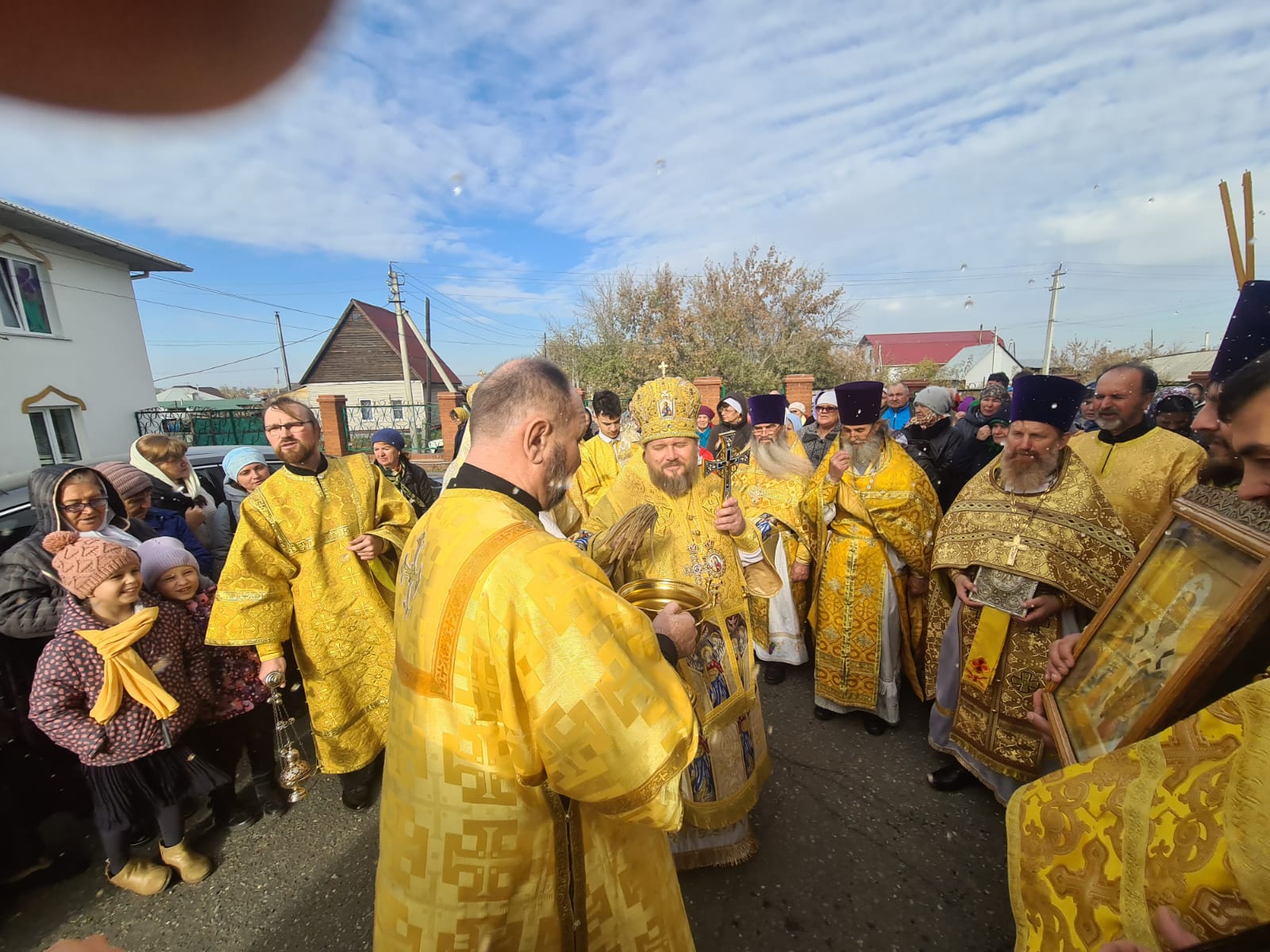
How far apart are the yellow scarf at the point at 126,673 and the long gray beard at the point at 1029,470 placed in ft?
14.6

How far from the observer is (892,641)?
3732 mm

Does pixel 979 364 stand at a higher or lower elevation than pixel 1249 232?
lower

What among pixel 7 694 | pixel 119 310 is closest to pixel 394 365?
pixel 119 310

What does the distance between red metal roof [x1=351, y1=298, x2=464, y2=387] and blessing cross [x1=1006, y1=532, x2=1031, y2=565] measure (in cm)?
3003

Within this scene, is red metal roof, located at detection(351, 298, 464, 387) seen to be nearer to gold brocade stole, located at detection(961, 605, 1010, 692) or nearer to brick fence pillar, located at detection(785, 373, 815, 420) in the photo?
brick fence pillar, located at detection(785, 373, 815, 420)

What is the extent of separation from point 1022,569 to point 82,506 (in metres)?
5.02

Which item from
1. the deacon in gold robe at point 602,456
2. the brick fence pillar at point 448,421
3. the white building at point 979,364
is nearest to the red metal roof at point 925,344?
the white building at point 979,364

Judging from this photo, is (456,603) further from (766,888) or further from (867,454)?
(867,454)

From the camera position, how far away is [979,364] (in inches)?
2170

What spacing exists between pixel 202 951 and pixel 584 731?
Result: 281 cm

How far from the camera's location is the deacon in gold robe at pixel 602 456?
231 inches

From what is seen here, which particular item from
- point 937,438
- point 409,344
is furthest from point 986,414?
point 409,344

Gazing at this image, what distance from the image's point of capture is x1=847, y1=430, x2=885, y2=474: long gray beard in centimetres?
383

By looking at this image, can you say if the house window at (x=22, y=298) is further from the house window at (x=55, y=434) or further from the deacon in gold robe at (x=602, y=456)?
the deacon in gold robe at (x=602, y=456)
